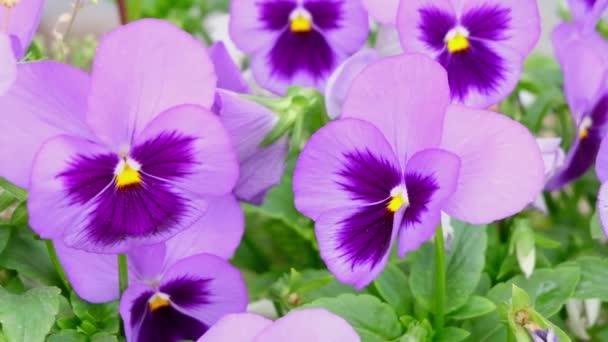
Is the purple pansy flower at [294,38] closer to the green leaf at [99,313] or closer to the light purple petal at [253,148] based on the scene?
the light purple petal at [253,148]

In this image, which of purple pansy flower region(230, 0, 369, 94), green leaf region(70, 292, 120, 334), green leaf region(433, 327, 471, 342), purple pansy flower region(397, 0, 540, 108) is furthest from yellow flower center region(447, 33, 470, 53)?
green leaf region(70, 292, 120, 334)

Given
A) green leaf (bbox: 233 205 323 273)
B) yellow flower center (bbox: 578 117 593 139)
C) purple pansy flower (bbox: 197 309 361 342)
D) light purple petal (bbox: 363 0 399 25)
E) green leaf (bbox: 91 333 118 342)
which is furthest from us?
green leaf (bbox: 233 205 323 273)

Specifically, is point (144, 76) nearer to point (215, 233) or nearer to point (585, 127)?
point (215, 233)

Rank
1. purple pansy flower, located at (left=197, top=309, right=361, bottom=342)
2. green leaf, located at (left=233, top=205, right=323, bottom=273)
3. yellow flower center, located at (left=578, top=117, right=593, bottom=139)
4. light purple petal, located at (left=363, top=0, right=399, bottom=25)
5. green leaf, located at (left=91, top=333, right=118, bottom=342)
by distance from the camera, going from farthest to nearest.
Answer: green leaf, located at (left=233, top=205, right=323, bottom=273), yellow flower center, located at (left=578, top=117, right=593, bottom=139), light purple petal, located at (left=363, top=0, right=399, bottom=25), green leaf, located at (left=91, top=333, right=118, bottom=342), purple pansy flower, located at (left=197, top=309, right=361, bottom=342)

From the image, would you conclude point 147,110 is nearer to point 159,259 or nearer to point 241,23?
point 159,259

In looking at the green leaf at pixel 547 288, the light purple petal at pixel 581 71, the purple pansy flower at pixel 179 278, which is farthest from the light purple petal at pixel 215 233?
the light purple petal at pixel 581 71

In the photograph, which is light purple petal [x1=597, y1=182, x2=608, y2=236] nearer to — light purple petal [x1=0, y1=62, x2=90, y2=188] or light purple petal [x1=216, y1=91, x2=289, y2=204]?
light purple petal [x1=216, y1=91, x2=289, y2=204]
